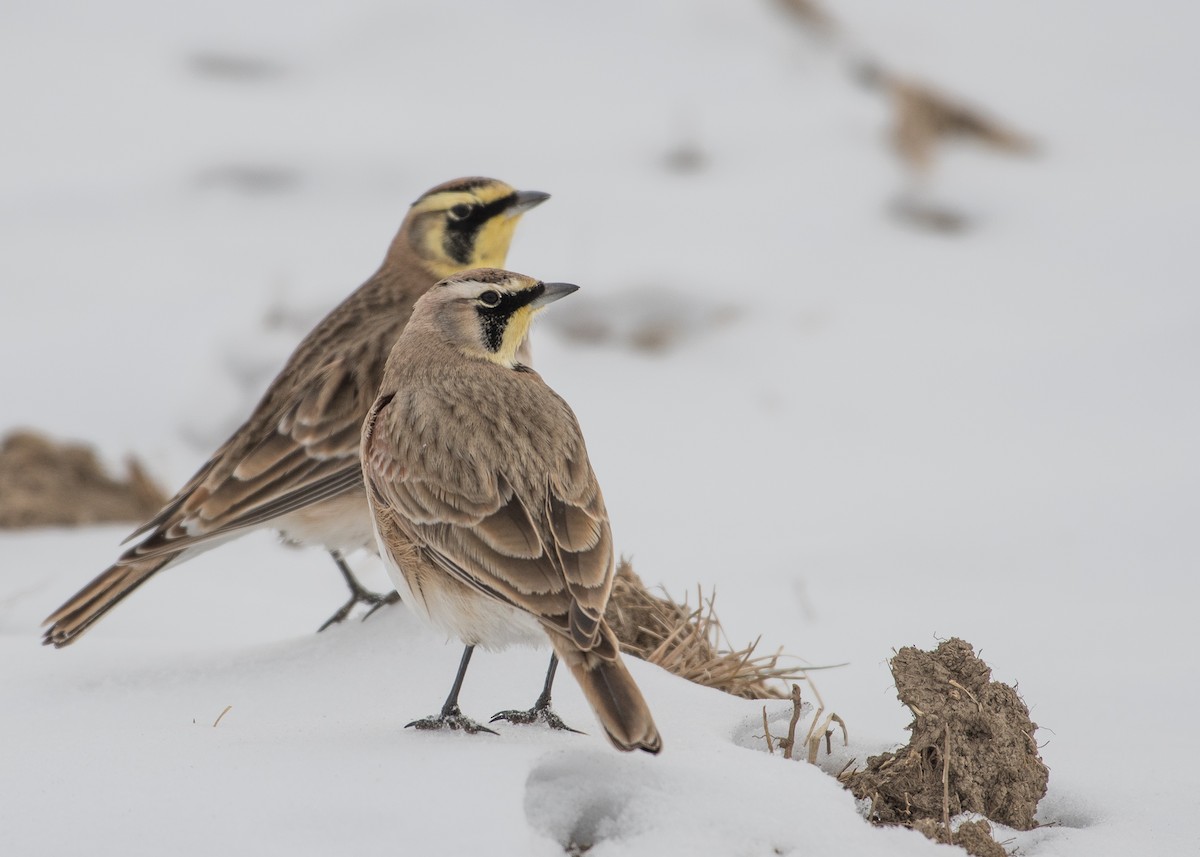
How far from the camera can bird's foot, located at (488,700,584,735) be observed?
3670 millimetres

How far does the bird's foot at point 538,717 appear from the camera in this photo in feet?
12.0

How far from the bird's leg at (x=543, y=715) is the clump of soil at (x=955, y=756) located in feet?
2.35

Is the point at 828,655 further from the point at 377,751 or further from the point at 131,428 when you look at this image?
the point at 131,428

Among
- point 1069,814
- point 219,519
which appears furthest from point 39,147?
point 1069,814

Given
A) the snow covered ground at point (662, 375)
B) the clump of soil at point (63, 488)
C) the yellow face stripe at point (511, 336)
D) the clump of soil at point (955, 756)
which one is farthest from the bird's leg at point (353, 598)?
the clump of soil at point (63, 488)

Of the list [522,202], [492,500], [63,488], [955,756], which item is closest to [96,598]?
[492,500]

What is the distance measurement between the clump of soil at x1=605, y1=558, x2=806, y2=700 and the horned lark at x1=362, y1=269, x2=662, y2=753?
77cm

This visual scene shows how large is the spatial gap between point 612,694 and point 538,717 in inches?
23.2

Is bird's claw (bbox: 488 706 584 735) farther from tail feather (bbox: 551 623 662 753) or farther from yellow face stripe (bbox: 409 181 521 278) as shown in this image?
yellow face stripe (bbox: 409 181 521 278)

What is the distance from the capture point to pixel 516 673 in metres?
4.18

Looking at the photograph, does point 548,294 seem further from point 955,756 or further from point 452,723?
point 955,756

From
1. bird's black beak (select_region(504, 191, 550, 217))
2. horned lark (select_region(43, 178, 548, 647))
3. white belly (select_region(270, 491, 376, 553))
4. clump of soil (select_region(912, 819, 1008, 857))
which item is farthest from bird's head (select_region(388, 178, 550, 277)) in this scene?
clump of soil (select_region(912, 819, 1008, 857))

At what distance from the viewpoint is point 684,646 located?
4406 millimetres

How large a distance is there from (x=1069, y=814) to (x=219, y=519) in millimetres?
2862
